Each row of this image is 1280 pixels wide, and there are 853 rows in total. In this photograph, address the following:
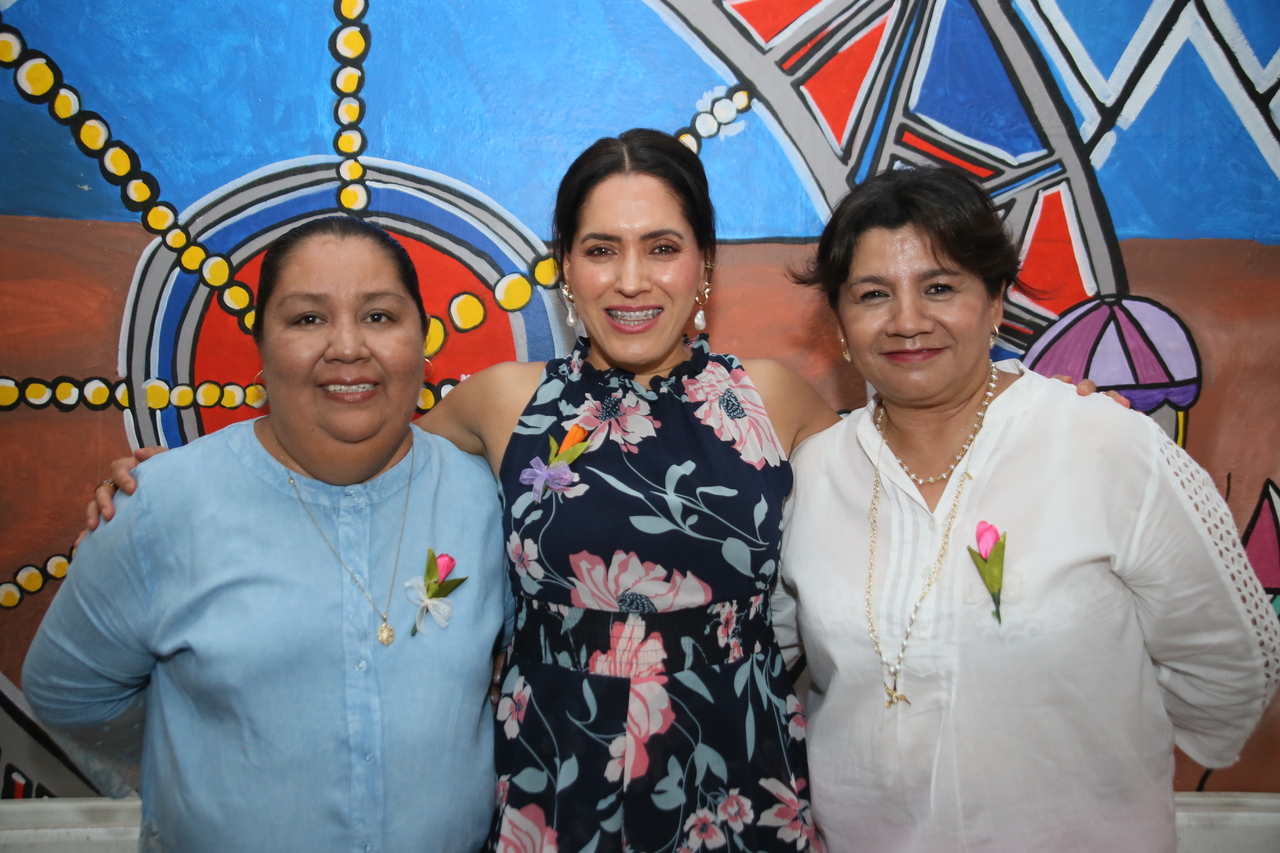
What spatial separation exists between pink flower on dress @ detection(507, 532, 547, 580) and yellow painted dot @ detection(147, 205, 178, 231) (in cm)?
136

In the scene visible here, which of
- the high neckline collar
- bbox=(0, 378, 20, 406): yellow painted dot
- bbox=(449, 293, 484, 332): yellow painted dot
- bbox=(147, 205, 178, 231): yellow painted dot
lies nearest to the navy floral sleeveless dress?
the high neckline collar

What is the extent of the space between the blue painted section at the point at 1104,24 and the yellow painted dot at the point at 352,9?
1903 mm

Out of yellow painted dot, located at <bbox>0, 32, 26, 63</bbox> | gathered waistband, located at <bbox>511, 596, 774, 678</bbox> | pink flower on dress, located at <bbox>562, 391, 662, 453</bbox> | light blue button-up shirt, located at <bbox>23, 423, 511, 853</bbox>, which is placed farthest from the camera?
yellow painted dot, located at <bbox>0, 32, 26, 63</bbox>

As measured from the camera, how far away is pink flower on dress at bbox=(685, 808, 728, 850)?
1.45m

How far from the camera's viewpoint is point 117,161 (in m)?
1.96

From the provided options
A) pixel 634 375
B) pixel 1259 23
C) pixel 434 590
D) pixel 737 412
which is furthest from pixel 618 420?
pixel 1259 23

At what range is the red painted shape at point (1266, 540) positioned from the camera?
82.0 inches

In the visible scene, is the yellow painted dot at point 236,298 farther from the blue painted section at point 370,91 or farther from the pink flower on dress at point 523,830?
the pink flower on dress at point 523,830

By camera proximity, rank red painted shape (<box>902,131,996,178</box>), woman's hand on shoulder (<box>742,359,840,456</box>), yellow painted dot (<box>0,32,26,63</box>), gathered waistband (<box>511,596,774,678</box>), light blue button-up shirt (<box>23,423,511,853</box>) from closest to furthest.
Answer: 1. light blue button-up shirt (<box>23,423,511,853</box>)
2. gathered waistband (<box>511,596,774,678</box>)
3. woman's hand on shoulder (<box>742,359,840,456</box>)
4. yellow painted dot (<box>0,32,26,63</box>)
5. red painted shape (<box>902,131,996,178</box>)

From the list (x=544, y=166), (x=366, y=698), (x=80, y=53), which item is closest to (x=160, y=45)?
(x=80, y=53)

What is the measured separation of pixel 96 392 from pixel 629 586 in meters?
1.62

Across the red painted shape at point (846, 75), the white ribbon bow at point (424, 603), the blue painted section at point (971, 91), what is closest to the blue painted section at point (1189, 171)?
the blue painted section at point (971, 91)

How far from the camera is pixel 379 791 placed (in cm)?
131

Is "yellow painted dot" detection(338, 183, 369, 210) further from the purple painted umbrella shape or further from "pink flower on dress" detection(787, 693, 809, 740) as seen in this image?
the purple painted umbrella shape
